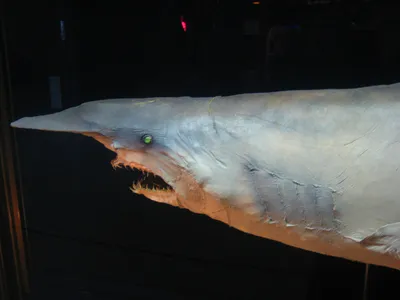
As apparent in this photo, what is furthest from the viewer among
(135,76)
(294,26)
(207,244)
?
(207,244)

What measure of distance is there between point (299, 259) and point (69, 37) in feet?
3.00

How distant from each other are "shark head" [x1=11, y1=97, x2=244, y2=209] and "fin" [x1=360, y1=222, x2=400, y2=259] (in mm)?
261

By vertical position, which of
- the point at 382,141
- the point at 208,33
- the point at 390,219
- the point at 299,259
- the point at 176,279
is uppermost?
the point at 208,33

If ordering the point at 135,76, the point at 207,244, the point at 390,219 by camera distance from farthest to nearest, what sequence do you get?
1. the point at 207,244
2. the point at 135,76
3. the point at 390,219

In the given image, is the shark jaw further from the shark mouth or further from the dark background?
the dark background

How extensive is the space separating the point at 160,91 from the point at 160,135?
0.45 m

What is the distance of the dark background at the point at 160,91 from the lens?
111 centimetres

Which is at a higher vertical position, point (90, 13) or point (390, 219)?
point (90, 13)

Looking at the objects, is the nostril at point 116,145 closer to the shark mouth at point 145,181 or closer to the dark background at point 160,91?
the shark mouth at point 145,181

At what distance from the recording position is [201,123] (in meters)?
0.80

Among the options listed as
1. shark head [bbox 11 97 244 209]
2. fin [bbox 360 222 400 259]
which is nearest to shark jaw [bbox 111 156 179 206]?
shark head [bbox 11 97 244 209]

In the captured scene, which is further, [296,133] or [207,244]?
[207,244]

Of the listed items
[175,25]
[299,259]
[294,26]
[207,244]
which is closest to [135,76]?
[175,25]

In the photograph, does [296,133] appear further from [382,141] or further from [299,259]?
[299,259]
